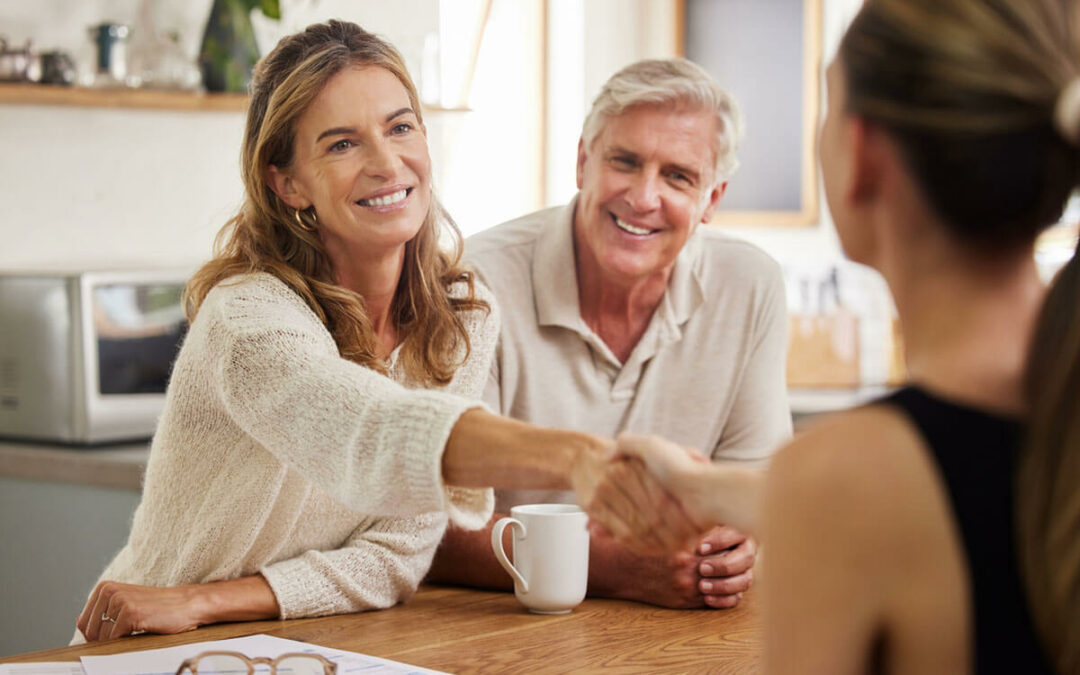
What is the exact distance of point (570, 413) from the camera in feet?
6.29

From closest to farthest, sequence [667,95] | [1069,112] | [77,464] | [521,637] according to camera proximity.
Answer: [1069,112] < [521,637] < [667,95] < [77,464]

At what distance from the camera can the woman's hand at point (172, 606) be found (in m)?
1.34

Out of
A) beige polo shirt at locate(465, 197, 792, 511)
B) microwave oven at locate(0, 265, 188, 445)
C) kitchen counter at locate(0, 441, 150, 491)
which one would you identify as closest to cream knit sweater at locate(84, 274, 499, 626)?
beige polo shirt at locate(465, 197, 792, 511)

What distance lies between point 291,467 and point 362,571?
163 millimetres

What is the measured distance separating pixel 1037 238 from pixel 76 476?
215 centimetres

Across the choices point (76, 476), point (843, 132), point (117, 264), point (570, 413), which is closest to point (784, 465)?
point (843, 132)

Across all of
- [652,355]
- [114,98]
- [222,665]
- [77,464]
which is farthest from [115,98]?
[222,665]

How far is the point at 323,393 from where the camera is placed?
1.23 metres

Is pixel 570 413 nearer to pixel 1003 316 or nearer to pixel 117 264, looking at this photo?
pixel 1003 316

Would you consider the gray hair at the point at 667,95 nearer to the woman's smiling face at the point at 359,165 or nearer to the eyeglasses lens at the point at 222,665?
the woman's smiling face at the point at 359,165

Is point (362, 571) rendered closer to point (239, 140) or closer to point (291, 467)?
point (291, 467)

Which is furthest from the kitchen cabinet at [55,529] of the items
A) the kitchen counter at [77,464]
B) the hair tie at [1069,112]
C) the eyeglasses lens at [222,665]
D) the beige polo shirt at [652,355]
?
A: the hair tie at [1069,112]

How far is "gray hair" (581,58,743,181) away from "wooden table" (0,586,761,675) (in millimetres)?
805

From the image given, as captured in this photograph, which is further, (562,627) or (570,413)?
(570,413)
